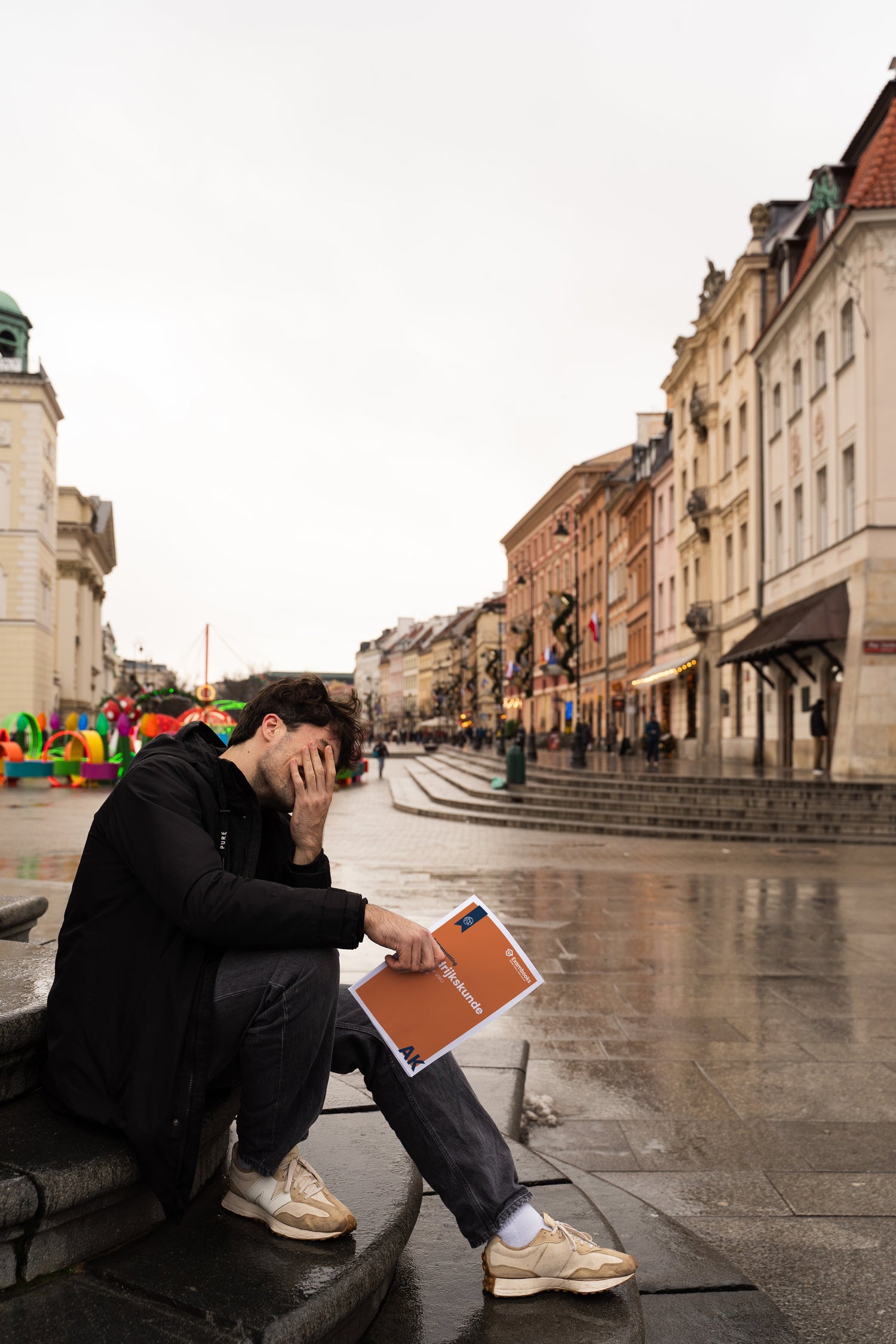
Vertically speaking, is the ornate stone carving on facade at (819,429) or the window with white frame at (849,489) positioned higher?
the ornate stone carving on facade at (819,429)

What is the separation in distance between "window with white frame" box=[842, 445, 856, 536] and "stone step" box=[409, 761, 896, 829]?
7.17 metres

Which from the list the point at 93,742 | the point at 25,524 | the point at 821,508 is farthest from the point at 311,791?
the point at 25,524

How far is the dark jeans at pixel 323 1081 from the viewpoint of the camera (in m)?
2.48

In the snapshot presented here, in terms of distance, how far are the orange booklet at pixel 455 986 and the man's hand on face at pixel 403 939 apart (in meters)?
0.05

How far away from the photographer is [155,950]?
250 cm

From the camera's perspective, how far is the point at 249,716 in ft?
9.38

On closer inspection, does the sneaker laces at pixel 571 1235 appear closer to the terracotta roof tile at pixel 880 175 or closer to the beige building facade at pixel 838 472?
the beige building facade at pixel 838 472

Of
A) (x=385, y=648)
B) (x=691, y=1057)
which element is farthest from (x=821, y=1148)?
(x=385, y=648)

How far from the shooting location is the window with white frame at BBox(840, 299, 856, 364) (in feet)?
79.3

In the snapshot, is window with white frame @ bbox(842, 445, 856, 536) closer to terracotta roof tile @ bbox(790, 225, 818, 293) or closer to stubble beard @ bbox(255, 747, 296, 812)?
terracotta roof tile @ bbox(790, 225, 818, 293)

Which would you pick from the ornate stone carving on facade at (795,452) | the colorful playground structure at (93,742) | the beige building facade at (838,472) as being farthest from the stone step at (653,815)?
the ornate stone carving on facade at (795,452)

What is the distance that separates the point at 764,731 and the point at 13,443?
149ft

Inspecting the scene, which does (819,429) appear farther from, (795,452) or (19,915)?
(19,915)

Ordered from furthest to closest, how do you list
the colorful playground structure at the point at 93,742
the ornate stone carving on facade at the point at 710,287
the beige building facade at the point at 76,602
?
the beige building facade at the point at 76,602, the ornate stone carving on facade at the point at 710,287, the colorful playground structure at the point at 93,742
